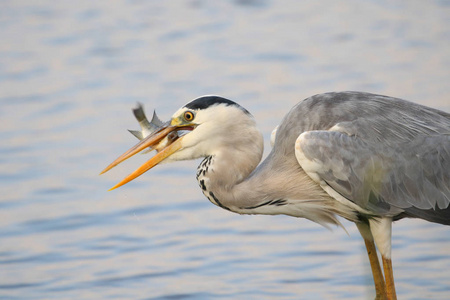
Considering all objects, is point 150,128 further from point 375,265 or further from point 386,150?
point 375,265

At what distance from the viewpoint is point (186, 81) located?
12414 mm

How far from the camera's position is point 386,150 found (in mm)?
6375

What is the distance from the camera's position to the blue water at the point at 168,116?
26.1ft

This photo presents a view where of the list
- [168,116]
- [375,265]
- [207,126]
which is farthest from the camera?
[168,116]

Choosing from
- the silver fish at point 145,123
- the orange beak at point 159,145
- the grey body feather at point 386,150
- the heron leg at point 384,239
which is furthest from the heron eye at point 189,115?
the heron leg at point 384,239

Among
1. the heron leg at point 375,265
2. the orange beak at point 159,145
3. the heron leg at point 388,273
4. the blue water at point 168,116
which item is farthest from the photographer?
the blue water at point 168,116

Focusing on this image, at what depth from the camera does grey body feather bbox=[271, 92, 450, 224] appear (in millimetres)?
6305

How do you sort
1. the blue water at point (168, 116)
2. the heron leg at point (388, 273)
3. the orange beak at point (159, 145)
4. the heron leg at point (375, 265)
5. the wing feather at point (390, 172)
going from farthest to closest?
the blue water at point (168, 116) → the heron leg at point (375, 265) → the heron leg at point (388, 273) → the orange beak at point (159, 145) → the wing feather at point (390, 172)

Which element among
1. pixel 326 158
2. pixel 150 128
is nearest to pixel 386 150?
pixel 326 158

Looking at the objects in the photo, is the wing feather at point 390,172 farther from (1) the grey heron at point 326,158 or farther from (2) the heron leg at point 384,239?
(2) the heron leg at point 384,239

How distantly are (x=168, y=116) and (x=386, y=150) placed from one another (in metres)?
4.97

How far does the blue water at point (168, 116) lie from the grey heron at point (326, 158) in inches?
37.0

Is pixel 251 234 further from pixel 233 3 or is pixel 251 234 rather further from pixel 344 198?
pixel 233 3

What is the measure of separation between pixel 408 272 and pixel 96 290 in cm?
267
